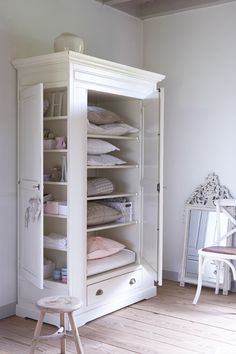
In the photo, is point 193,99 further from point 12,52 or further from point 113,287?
point 113,287

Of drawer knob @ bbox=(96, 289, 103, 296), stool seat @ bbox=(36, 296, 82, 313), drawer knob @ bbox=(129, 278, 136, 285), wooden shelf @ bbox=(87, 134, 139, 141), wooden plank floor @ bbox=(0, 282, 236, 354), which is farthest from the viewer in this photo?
drawer knob @ bbox=(129, 278, 136, 285)

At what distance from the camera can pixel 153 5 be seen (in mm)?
5047

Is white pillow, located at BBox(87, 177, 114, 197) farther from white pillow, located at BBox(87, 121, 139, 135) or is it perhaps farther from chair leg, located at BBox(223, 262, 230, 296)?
chair leg, located at BBox(223, 262, 230, 296)

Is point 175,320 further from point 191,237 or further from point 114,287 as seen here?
point 191,237

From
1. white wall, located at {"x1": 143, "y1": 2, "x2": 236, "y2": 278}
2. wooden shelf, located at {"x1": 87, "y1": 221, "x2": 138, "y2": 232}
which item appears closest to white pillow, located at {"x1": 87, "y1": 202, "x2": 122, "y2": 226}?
wooden shelf, located at {"x1": 87, "y1": 221, "x2": 138, "y2": 232}

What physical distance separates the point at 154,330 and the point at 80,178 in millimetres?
1267

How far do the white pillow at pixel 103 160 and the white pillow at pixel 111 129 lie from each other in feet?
0.66

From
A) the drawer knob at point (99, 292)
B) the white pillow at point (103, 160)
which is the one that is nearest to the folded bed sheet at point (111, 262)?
the drawer knob at point (99, 292)

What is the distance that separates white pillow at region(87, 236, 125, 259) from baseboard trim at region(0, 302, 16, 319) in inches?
28.5

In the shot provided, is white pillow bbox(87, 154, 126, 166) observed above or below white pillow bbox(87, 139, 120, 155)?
below

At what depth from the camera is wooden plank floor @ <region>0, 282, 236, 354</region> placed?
332 centimetres

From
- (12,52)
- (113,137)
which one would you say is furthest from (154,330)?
(12,52)

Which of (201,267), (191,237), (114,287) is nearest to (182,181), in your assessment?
(191,237)

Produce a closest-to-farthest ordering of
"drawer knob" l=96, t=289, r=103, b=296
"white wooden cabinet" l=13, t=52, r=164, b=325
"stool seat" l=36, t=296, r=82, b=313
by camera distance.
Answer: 1. "stool seat" l=36, t=296, r=82, b=313
2. "white wooden cabinet" l=13, t=52, r=164, b=325
3. "drawer knob" l=96, t=289, r=103, b=296
